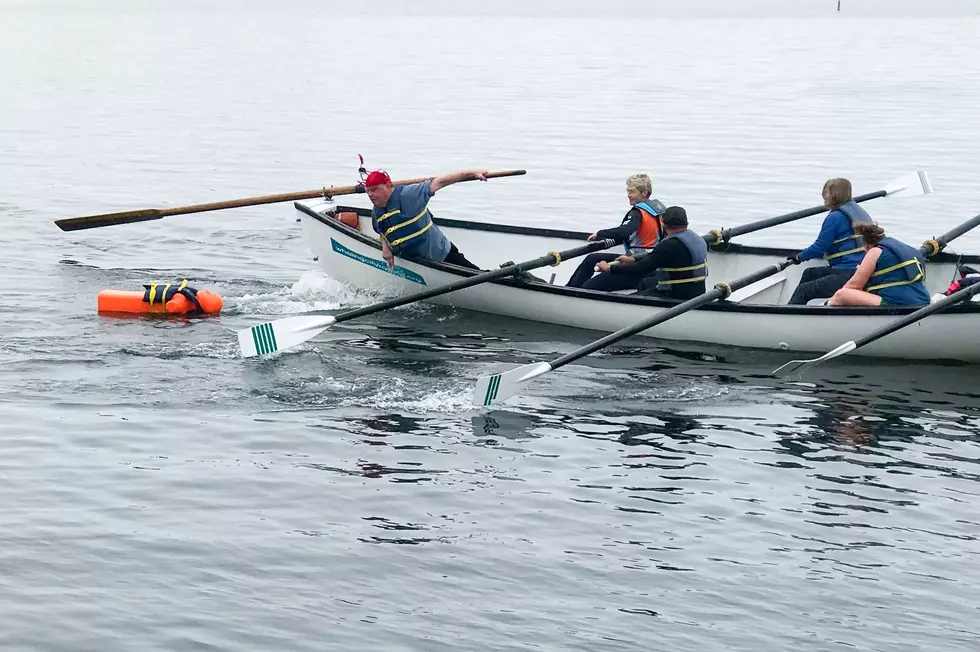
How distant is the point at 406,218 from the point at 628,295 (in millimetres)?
3002

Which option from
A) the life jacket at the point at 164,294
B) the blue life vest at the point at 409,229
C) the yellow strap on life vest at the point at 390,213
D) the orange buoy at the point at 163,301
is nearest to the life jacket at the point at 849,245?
the blue life vest at the point at 409,229

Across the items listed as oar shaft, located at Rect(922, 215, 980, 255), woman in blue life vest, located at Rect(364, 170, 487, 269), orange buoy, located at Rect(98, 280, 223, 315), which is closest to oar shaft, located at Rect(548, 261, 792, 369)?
oar shaft, located at Rect(922, 215, 980, 255)

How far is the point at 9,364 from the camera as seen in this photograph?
13680 millimetres

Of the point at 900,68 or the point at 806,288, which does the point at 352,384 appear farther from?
the point at 900,68

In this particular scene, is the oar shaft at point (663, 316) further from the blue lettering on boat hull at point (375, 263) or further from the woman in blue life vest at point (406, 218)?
the blue lettering on boat hull at point (375, 263)

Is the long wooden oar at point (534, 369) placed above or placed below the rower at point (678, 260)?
below

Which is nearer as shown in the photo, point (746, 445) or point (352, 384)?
point (746, 445)

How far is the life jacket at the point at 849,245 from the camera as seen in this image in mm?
14521

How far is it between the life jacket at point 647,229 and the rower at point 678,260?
0.85 m

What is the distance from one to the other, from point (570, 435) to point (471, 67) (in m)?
51.6

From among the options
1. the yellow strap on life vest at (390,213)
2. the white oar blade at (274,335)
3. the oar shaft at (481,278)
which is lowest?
the white oar blade at (274,335)

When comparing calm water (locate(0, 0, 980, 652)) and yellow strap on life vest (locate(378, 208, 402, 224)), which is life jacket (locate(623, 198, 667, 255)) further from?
yellow strap on life vest (locate(378, 208, 402, 224))

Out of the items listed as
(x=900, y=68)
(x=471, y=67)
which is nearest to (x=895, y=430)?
(x=900, y=68)

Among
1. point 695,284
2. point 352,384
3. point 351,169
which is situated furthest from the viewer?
point 351,169
